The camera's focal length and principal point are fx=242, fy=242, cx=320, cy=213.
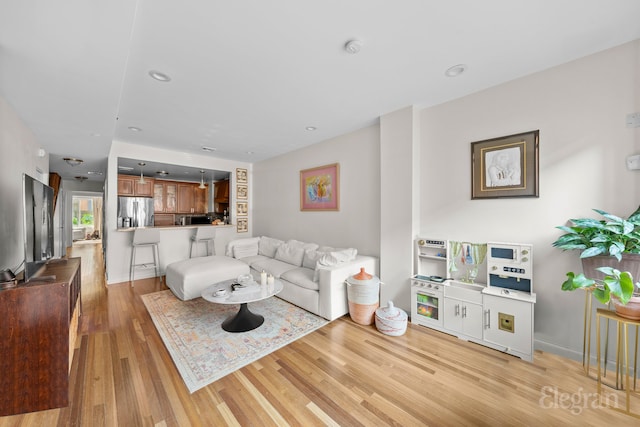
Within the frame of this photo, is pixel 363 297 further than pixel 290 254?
No

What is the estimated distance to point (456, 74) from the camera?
2232 millimetres

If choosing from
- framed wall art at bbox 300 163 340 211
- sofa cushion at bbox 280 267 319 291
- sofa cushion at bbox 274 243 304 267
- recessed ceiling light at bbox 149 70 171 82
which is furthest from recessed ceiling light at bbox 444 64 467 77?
sofa cushion at bbox 274 243 304 267

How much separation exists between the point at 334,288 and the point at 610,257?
7.70 ft

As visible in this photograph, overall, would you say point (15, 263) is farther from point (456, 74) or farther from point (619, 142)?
point (619, 142)

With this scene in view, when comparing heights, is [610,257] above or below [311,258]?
above

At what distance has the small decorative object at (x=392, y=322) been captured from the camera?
2553 millimetres

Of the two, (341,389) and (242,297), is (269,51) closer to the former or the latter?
(242,297)

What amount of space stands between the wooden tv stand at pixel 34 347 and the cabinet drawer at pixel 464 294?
323 cm

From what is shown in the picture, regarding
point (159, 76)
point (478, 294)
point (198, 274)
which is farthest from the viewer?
point (198, 274)

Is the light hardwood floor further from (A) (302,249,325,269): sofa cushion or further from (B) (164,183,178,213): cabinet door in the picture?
(B) (164,183,178,213): cabinet door

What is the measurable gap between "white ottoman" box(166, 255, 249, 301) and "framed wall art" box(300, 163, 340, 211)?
5.16ft

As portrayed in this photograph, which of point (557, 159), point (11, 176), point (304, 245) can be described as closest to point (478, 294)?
point (557, 159)

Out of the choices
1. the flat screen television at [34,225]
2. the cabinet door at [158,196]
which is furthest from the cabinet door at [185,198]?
the flat screen television at [34,225]

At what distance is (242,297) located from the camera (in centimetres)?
258
